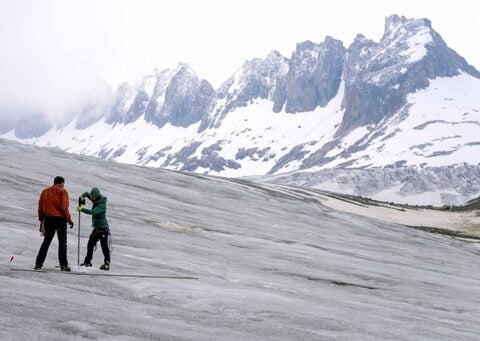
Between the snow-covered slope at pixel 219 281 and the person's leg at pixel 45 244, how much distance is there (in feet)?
2.30

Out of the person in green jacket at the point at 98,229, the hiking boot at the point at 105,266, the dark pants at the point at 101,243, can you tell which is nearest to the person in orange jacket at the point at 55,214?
the person in green jacket at the point at 98,229

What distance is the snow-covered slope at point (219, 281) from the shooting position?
14.3 meters

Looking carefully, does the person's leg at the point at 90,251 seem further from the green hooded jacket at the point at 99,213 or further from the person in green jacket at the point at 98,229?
the green hooded jacket at the point at 99,213

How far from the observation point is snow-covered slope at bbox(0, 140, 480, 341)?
1434 centimetres

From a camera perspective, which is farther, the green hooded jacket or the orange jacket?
the green hooded jacket

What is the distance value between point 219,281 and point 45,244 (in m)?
5.72

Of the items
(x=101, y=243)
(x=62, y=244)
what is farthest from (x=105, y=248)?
(x=62, y=244)

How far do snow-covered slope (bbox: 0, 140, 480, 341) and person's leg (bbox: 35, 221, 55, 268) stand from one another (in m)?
0.70

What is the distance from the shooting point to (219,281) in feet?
69.2

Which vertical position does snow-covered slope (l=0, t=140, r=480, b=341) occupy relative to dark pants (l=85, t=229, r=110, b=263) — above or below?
below

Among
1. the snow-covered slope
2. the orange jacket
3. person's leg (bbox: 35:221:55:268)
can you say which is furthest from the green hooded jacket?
person's leg (bbox: 35:221:55:268)

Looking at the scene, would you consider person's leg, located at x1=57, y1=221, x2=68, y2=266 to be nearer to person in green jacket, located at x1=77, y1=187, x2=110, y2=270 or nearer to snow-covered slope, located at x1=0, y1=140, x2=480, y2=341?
snow-covered slope, located at x1=0, y1=140, x2=480, y2=341

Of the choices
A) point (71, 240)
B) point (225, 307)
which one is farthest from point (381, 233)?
point (225, 307)

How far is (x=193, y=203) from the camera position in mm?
50438
